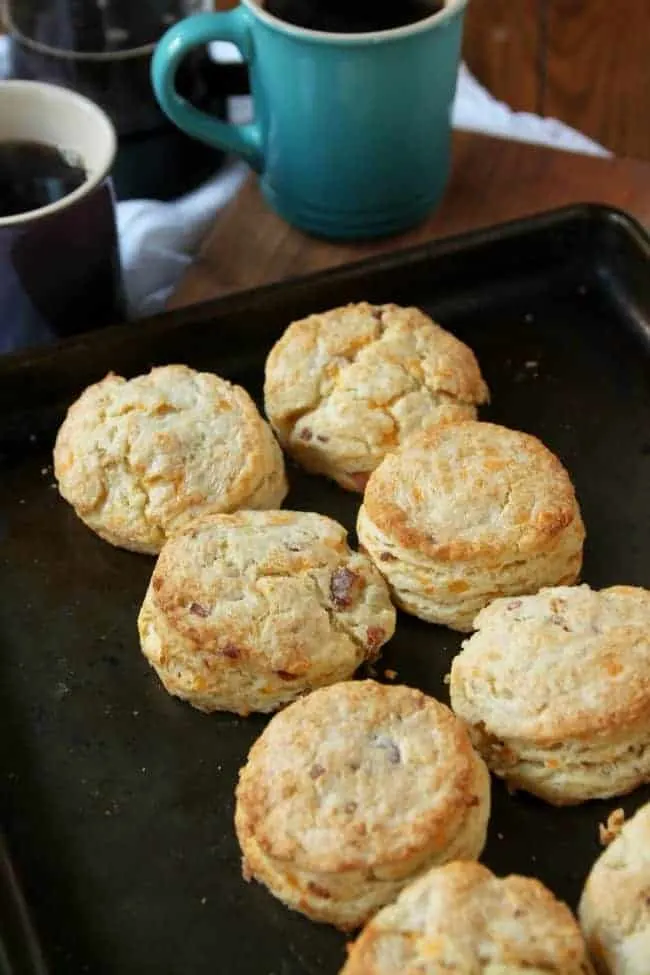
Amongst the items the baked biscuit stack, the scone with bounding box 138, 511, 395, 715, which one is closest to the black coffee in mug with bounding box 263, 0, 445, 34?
the baked biscuit stack

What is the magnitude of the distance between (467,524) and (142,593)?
0.37 meters

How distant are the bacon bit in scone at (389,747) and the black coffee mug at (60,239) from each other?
2.48 feet

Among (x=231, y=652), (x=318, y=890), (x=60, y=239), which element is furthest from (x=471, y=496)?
(x=60, y=239)

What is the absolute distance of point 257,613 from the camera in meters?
1.22

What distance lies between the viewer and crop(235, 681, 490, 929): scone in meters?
1.04

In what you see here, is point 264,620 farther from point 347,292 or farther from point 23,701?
point 347,292

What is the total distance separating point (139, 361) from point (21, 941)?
2.39 feet

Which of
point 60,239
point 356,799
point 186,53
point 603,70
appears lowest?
point 603,70

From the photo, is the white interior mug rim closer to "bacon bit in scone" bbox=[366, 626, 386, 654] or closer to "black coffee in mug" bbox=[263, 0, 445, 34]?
"black coffee in mug" bbox=[263, 0, 445, 34]

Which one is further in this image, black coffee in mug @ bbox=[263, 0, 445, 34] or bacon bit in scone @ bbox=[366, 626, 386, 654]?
black coffee in mug @ bbox=[263, 0, 445, 34]

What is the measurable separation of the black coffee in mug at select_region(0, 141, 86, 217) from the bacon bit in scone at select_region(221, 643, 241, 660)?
70 centimetres

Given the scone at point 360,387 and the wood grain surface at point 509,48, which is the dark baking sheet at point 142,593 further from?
the wood grain surface at point 509,48

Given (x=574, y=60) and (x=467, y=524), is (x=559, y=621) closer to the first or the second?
(x=467, y=524)

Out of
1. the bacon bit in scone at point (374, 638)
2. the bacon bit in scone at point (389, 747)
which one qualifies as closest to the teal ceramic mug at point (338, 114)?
the bacon bit in scone at point (374, 638)
